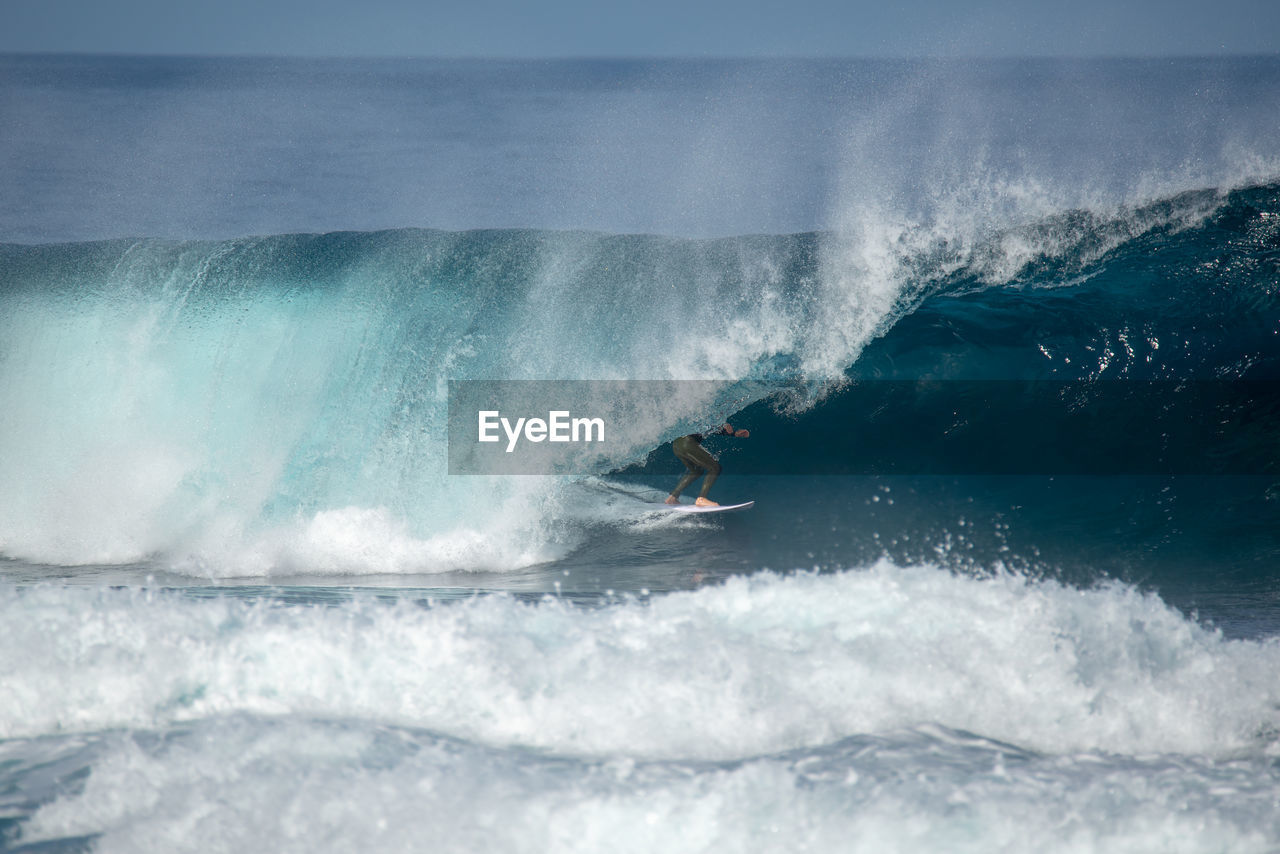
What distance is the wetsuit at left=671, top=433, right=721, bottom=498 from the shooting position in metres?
7.66

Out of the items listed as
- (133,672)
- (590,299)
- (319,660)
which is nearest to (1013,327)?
(590,299)

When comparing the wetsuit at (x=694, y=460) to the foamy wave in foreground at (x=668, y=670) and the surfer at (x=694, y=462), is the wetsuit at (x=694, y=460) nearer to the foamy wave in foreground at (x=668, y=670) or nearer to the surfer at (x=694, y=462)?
the surfer at (x=694, y=462)

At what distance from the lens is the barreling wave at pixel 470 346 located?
7.66 m

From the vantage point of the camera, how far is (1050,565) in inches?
247

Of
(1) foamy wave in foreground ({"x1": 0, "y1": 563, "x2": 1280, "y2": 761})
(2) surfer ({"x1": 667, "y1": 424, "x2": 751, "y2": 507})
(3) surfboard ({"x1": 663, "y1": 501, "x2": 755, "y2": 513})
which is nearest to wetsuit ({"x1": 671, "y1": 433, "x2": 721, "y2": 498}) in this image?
(2) surfer ({"x1": 667, "y1": 424, "x2": 751, "y2": 507})

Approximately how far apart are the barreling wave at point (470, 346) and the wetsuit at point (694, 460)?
1.42 feet

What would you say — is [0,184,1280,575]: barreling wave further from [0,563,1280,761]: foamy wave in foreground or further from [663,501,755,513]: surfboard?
[0,563,1280,761]: foamy wave in foreground

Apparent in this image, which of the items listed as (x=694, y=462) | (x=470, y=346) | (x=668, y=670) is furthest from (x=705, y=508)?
(x=668, y=670)

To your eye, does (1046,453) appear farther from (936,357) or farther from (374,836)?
(374,836)

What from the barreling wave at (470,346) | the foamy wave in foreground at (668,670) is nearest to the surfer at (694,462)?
the barreling wave at (470,346)

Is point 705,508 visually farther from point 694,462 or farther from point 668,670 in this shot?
point 668,670

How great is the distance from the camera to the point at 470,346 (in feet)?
27.4

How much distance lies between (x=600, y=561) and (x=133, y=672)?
3604 millimetres

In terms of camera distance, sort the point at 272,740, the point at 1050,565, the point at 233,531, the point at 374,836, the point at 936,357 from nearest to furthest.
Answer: the point at 374,836 → the point at 272,740 → the point at 1050,565 → the point at 233,531 → the point at 936,357
